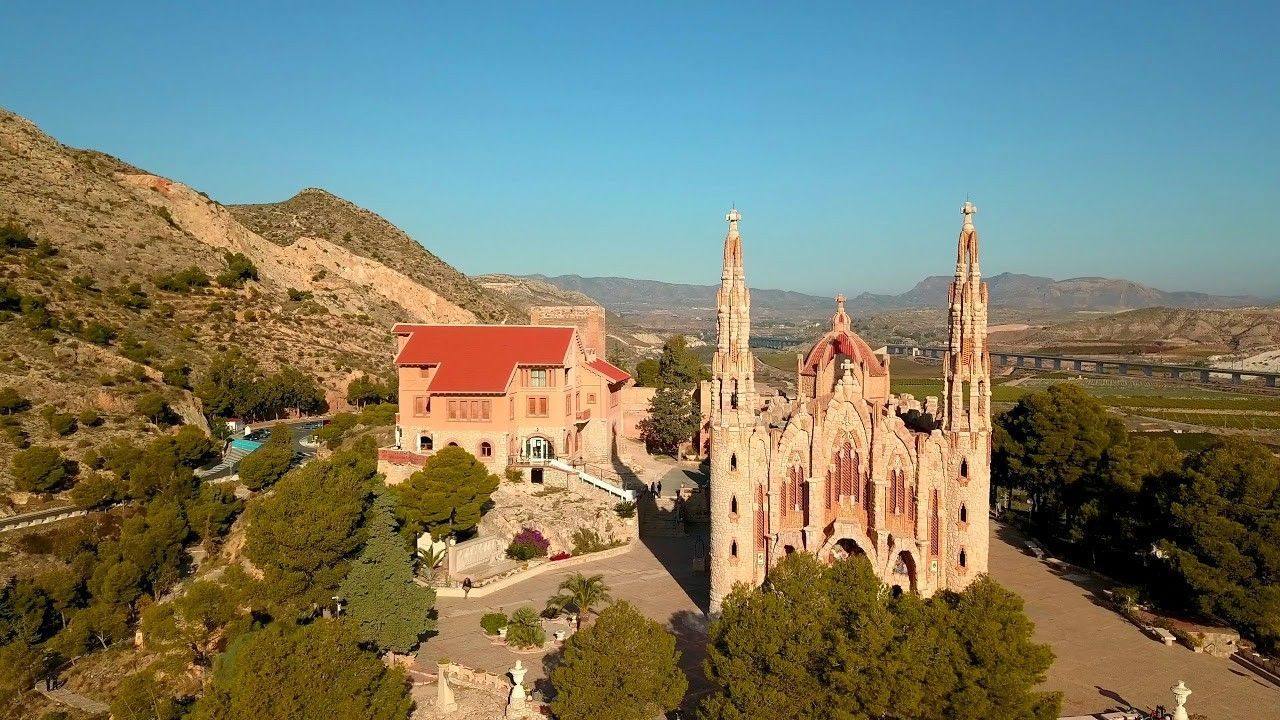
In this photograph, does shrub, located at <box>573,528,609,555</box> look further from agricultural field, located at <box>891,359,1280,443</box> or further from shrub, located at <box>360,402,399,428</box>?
agricultural field, located at <box>891,359,1280,443</box>

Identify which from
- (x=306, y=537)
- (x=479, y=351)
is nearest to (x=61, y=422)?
(x=479, y=351)

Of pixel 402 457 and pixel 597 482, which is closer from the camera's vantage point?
pixel 402 457

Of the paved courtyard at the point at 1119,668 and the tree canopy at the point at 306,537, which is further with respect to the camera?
the tree canopy at the point at 306,537

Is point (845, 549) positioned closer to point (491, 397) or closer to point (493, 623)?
point (493, 623)

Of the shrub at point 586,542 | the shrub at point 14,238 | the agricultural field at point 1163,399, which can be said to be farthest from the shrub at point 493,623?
the shrub at point 14,238

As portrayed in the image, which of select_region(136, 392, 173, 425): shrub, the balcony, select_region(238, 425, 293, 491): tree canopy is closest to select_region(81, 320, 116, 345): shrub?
select_region(136, 392, 173, 425): shrub

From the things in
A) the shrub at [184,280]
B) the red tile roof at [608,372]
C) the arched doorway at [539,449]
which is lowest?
the arched doorway at [539,449]

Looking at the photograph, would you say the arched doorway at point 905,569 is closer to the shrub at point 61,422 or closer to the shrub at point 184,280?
the shrub at point 61,422
